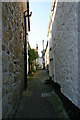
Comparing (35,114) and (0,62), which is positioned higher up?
(0,62)

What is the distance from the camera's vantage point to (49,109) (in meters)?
2.34

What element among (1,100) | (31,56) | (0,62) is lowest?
(1,100)

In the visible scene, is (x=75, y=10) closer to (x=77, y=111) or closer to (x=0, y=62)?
(x=0, y=62)

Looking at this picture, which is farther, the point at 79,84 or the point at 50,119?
the point at 50,119

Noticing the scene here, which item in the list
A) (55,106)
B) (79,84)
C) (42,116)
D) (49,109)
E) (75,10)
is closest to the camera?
(79,84)

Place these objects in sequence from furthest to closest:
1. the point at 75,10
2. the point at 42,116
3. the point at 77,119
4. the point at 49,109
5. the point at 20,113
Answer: the point at 49,109 < the point at 20,113 < the point at 42,116 < the point at 75,10 < the point at 77,119

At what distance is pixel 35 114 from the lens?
2131 mm

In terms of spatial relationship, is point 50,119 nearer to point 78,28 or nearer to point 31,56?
point 78,28

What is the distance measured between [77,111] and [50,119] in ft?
2.19

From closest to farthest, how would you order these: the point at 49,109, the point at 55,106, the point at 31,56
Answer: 1. the point at 49,109
2. the point at 55,106
3. the point at 31,56

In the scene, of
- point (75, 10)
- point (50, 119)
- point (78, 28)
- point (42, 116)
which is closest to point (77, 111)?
point (50, 119)

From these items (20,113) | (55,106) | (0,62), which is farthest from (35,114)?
(0,62)

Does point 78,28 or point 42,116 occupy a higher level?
point 78,28

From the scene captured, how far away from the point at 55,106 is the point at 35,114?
2.25ft
